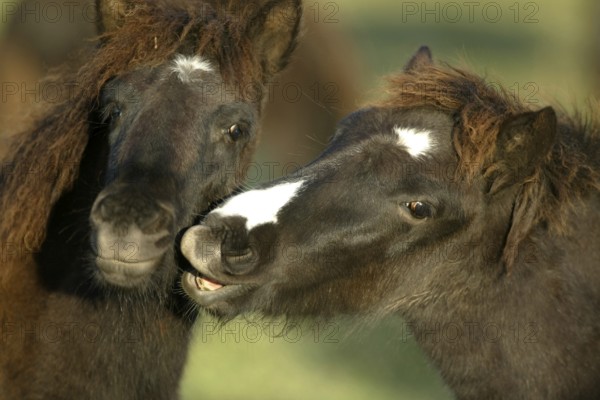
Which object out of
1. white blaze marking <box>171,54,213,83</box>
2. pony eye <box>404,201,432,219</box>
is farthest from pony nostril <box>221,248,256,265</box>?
white blaze marking <box>171,54,213,83</box>

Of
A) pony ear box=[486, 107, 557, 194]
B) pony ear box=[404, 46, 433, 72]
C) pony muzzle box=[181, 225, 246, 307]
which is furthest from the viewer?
pony ear box=[404, 46, 433, 72]

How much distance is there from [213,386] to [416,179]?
215 inches

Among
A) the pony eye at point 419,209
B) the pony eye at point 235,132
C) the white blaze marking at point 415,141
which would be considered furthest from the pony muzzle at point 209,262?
the white blaze marking at point 415,141

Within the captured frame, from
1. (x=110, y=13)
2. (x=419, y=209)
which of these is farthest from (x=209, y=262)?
(x=110, y=13)

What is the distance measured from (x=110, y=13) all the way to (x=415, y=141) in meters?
2.11

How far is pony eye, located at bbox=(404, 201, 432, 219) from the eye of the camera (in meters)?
4.79

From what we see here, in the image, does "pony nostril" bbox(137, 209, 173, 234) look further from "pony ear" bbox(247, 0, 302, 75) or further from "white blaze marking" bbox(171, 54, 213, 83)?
"pony ear" bbox(247, 0, 302, 75)

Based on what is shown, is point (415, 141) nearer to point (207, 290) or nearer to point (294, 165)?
point (207, 290)

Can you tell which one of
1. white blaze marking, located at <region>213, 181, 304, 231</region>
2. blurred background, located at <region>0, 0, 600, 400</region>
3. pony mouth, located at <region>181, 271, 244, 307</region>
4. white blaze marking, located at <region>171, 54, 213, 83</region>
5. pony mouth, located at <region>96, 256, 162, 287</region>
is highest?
white blaze marking, located at <region>171, 54, 213, 83</region>

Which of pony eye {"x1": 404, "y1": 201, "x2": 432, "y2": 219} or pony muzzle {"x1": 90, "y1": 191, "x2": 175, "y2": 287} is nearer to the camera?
pony muzzle {"x1": 90, "y1": 191, "x2": 175, "y2": 287}

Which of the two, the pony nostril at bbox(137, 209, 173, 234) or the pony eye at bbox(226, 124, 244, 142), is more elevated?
the pony eye at bbox(226, 124, 244, 142)

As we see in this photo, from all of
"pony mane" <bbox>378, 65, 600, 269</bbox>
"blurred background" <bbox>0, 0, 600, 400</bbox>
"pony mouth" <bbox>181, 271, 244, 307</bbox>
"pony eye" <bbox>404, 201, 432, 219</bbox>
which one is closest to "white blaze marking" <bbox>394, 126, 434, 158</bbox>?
"pony mane" <bbox>378, 65, 600, 269</bbox>

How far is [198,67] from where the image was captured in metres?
5.29

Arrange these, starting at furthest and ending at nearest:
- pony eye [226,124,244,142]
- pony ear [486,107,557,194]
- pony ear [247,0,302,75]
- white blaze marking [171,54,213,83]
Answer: pony ear [247,0,302,75]
pony eye [226,124,244,142]
white blaze marking [171,54,213,83]
pony ear [486,107,557,194]
